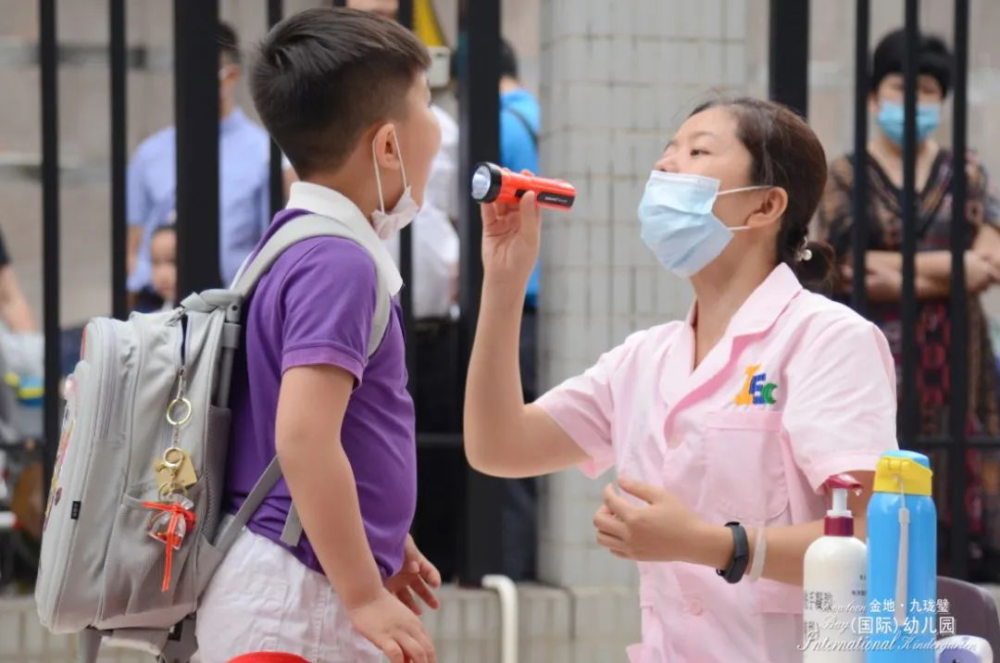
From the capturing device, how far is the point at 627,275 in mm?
4219

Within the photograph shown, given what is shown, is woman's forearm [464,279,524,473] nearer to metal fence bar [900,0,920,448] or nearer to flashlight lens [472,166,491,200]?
flashlight lens [472,166,491,200]

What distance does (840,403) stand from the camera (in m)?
2.16

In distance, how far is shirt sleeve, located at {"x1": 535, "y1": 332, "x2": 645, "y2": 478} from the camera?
257 cm

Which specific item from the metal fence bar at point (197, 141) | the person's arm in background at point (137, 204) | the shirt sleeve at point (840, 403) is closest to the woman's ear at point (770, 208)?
the shirt sleeve at point (840, 403)

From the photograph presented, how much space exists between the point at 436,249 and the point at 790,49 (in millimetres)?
1110

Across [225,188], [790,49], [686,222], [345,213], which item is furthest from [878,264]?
[345,213]

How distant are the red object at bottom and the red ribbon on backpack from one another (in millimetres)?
133

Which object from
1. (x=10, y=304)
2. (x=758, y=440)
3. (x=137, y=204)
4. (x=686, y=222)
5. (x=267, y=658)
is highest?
(x=137, y=204)

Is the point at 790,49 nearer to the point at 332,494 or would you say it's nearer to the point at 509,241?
the point at 509,241

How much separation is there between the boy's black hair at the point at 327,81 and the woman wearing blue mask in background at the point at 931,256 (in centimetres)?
245

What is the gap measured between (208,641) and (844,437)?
0.89m

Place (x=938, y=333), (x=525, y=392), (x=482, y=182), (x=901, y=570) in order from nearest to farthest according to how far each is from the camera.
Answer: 1. (x=901, y=570)
2. (x=482, y=182)
3. (x=525, y=392)
4. (x=938, y=333)

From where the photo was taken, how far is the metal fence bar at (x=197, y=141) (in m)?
3.97

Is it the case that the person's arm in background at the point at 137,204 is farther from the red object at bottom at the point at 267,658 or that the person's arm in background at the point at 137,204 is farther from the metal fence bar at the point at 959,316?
the red object at bottom at the point at 267,658
